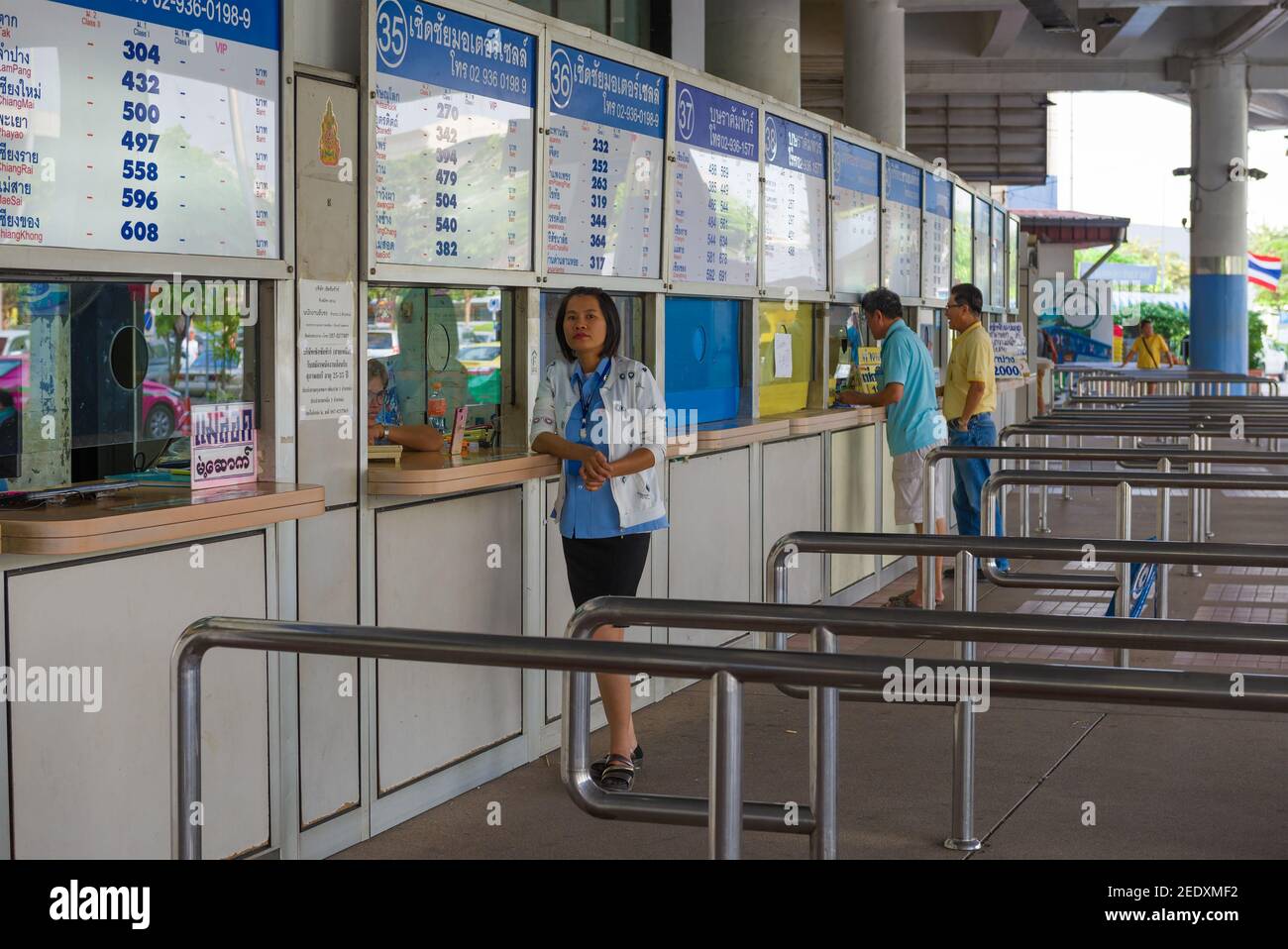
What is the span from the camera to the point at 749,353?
725 centimetres

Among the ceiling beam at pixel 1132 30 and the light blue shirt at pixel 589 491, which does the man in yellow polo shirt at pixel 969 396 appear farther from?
the ceiling beam at pixel 1132 30

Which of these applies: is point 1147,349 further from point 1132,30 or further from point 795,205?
point 795,205

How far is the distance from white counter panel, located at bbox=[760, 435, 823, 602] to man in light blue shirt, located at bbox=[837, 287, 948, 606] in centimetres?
48

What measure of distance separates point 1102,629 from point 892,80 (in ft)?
36.6

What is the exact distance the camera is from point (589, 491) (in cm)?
486

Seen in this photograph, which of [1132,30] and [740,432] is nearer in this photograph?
[740,432]

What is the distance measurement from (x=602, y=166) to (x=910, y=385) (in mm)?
2956

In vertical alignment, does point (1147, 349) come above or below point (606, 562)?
above

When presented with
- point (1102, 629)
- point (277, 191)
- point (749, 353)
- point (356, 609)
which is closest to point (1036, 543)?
point (1102, 629)

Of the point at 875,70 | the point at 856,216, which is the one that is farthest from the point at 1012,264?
the point at 856,216

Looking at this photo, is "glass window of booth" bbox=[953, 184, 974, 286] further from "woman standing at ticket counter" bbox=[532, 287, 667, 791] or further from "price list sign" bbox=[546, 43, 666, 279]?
"woman standing at ticket counter" bbox=[532, 287, 667, 791]

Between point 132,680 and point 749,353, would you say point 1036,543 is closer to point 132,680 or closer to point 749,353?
point 132,680

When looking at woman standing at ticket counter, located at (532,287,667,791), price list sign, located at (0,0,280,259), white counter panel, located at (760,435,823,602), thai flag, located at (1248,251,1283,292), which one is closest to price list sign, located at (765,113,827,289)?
white counter panel, located at (760,435,823,602)
